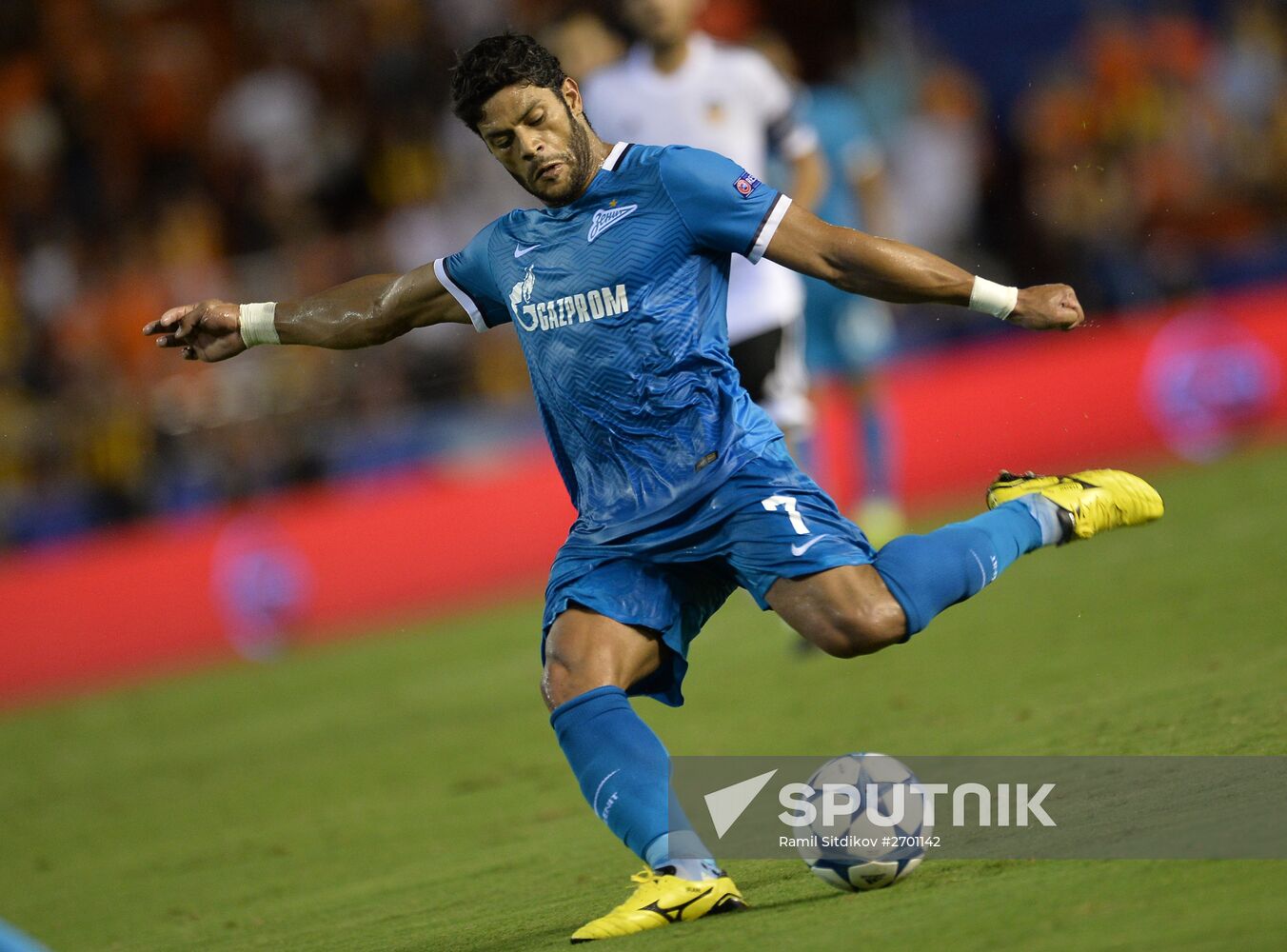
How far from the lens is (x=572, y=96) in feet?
15.9

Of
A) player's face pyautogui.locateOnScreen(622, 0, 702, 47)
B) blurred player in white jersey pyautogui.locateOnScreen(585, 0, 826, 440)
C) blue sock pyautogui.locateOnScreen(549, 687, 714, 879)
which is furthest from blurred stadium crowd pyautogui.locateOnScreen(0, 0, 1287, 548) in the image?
blue sock pyautogui.locateOnScreen(549, 687, 714, 879)

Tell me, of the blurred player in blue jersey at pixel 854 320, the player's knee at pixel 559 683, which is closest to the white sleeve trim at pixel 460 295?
the player's knee at pixel 559 683

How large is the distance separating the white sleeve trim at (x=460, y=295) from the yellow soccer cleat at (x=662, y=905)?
170 cm

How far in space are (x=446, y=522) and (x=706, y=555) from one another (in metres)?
9.45

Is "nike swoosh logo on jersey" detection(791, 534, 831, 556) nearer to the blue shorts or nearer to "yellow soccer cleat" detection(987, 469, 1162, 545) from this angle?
the blue shorts

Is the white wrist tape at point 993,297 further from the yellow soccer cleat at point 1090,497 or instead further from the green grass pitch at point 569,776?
the green grass pitch at point 569,776

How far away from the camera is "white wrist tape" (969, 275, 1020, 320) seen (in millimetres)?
4621

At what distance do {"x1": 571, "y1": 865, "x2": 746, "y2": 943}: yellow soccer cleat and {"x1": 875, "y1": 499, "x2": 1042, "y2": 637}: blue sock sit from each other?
87 centimetres

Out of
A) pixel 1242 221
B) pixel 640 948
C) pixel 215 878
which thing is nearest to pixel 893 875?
pixel 640 948

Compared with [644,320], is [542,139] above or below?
above

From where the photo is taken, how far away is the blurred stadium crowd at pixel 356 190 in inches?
553

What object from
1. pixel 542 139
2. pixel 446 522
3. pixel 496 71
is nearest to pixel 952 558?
pixel 542 139

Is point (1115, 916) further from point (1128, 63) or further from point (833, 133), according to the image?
point (1128, 63)

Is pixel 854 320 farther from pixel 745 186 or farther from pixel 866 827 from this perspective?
pixel 866 827
